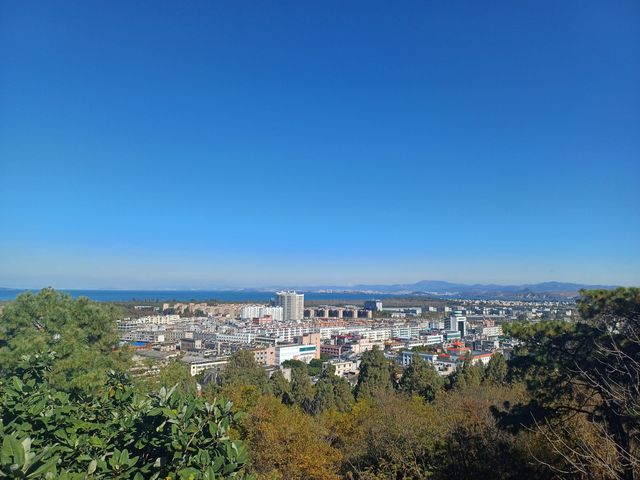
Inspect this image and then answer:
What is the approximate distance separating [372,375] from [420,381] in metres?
1.59

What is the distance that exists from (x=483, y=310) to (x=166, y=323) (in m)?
52.4

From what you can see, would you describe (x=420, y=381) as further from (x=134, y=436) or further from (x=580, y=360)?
(x=134, y=436)

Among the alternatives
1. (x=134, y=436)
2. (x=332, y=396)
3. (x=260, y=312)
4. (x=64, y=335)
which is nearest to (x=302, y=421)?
(x=64, y=335)

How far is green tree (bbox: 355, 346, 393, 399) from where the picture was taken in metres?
12.3

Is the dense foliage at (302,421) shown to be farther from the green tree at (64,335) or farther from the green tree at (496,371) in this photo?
the green tree at (496,371)

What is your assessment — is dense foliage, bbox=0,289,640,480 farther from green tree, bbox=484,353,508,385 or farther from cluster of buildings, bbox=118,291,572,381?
cluster of buildings, bbox=118,291,572,381

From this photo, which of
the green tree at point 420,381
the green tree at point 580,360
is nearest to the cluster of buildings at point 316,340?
the green tree at point 420,381

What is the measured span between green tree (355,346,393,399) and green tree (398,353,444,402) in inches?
20.3

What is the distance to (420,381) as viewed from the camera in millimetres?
12094

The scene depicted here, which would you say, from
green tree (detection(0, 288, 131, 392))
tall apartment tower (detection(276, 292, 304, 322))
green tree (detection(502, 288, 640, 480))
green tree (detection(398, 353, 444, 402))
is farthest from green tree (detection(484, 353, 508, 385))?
tall apartment tower (detection(276, 292, 304, 322))

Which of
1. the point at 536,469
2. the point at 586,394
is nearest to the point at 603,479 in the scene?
the point at 536,469

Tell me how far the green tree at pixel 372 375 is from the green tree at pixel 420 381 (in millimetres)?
516

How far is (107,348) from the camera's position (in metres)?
7.42

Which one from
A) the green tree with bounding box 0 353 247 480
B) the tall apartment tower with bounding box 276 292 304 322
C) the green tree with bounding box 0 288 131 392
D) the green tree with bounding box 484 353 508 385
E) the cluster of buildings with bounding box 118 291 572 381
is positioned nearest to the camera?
the green tree with bounding box 0 353 247 480
